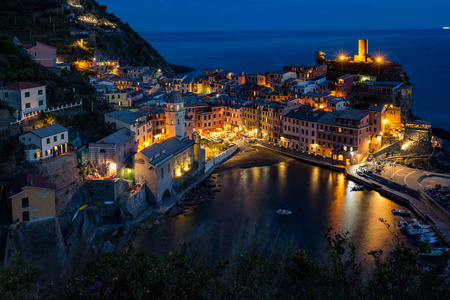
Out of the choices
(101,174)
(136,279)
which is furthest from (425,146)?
(136,279)

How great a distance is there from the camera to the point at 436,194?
20469 mm

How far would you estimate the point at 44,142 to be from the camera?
17.8m

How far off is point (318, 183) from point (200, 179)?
A: 6260mm

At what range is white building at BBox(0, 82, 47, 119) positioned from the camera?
19078mm

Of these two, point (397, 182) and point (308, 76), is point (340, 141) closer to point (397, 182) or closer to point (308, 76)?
point (397, 182)

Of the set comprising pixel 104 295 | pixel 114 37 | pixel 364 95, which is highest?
pixel 114 37

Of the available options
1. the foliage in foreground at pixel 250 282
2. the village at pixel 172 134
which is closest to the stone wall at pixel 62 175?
the village at pixel 172 134

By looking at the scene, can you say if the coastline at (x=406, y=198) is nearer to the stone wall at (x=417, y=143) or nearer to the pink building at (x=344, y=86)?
the stone wall at (x=417, y=143)

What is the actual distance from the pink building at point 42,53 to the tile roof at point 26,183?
1261 cm

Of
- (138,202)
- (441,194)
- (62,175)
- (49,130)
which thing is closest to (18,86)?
(49,130)

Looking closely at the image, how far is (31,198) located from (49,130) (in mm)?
4038

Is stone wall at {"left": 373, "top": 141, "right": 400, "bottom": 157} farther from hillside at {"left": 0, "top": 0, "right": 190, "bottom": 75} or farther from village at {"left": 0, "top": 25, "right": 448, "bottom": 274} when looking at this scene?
hillside at {"left": 0, "top": 0, "right": 190, "bottom": 75}

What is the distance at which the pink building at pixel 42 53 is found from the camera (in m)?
25.9

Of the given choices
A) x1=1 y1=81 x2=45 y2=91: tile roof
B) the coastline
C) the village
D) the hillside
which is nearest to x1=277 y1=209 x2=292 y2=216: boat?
the village
